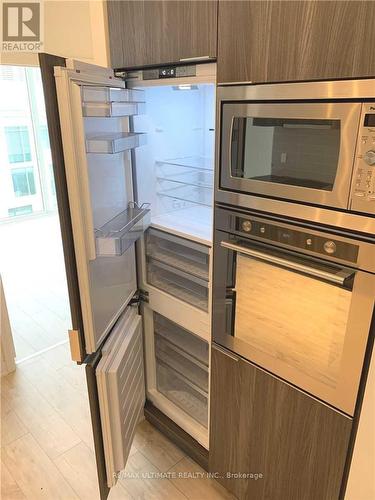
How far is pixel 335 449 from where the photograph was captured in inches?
44.8

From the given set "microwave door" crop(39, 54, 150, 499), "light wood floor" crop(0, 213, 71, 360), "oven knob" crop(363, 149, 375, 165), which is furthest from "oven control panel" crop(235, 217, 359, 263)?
"light wood floor" crop(0, 213, 71, 360)

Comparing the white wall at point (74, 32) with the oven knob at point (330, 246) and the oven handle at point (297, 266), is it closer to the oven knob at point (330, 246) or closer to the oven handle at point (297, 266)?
the oven handle at point (297, 266)

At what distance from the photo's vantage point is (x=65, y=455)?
188cm

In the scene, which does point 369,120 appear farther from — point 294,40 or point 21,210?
point 21,210

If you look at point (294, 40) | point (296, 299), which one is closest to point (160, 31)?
point (294, 40)

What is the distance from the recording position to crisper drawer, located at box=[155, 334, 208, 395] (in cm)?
187

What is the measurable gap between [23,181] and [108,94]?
4326 mm

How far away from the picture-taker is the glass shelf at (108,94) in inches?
43.9

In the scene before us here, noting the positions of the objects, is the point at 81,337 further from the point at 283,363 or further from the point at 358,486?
the point at 358,486

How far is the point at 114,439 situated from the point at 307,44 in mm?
1498

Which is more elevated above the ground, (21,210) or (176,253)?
(176,253)

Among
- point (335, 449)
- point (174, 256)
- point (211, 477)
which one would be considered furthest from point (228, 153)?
point (211, 477)

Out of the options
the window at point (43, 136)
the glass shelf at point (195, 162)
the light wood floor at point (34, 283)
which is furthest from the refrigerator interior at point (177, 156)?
the window at point (43, 136)

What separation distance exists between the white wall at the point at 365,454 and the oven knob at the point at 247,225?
51cm
